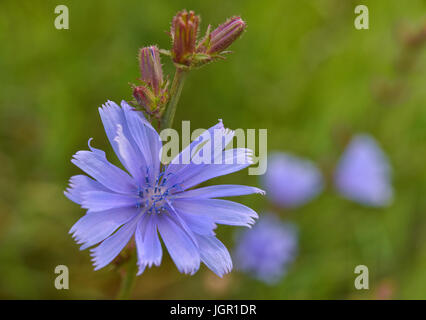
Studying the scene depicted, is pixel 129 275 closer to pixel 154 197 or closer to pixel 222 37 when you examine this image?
pixel 154 197

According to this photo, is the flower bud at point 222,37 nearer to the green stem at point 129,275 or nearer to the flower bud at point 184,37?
the flower bud at point 184,37

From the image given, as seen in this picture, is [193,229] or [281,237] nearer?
[193,229]

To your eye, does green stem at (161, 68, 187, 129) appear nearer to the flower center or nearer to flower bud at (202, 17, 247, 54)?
flower bud at (202, 17, 247, 54)

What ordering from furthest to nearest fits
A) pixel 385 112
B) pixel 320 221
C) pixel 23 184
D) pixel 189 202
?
pixel 320 221
pixel 385 112
pixel 23 184
pixel 189 202

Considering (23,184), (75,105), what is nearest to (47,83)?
(75,105)

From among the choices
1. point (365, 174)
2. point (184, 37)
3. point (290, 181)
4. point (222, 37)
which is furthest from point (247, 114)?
point (184, 37)

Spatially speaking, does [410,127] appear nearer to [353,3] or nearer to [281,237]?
[353,3]

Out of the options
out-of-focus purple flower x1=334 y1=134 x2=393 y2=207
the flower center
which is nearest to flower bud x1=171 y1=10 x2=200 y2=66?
the flower center
